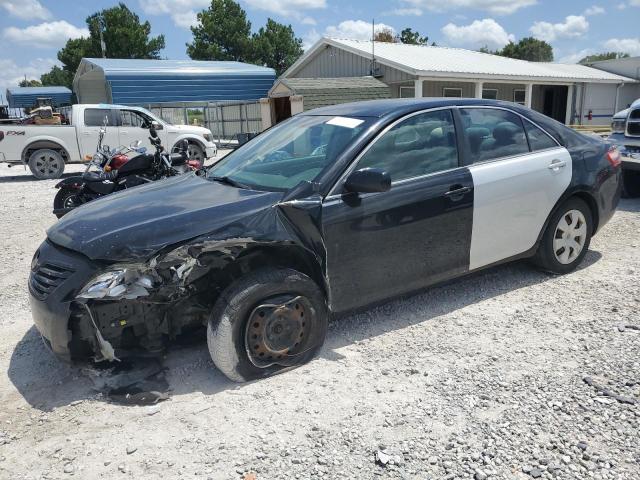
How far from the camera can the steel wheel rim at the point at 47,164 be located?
12.7m

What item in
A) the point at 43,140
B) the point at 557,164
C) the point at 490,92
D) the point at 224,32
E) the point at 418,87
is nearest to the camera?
the point at 557,164

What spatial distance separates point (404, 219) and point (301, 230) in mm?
787

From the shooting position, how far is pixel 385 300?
3709mm

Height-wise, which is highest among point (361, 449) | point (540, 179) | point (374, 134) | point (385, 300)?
point (374, 134)

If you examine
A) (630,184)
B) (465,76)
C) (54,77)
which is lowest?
(630,184)

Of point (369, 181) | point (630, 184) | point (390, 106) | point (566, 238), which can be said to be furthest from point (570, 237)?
point (630, 184)

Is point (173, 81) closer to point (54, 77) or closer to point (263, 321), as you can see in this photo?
point (263, 321)

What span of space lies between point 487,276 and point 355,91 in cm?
1477

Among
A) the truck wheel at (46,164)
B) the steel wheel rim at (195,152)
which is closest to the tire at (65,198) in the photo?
the truck wheel at (46,164)

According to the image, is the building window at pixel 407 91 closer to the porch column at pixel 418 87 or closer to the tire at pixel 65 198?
the porch column at pixel 418 87

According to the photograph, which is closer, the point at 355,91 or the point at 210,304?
the point at 210,304

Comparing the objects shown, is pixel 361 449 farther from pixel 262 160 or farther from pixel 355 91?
pixel 355 91

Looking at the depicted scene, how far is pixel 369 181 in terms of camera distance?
10.5 ft

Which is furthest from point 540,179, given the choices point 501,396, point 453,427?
point 453,427
